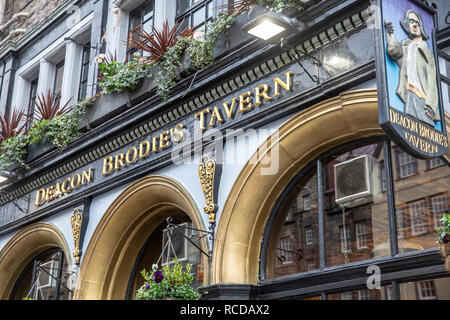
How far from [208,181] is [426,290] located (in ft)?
11.8

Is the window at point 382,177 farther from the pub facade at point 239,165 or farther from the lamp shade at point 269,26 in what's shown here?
the lamp shade at point 269,26

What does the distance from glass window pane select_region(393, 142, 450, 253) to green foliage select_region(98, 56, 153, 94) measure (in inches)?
201

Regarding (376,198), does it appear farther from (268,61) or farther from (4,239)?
(4,239)

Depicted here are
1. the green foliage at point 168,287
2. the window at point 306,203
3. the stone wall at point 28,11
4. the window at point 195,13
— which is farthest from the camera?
the stone wall at point 28,11

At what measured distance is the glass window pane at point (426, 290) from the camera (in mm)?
6551

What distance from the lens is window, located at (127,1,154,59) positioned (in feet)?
41.3

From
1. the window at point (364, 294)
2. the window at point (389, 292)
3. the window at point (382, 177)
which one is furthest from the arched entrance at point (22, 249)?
the window at point (389, 292)

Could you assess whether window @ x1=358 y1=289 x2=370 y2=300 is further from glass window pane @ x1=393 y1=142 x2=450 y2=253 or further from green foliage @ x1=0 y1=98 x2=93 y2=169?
green foliage @ x1=0 y1=98 x2=93 y2=169

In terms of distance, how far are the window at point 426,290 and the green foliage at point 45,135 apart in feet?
23.9

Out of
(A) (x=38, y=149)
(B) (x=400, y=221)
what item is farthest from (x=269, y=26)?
(A) (x=38, y=149)

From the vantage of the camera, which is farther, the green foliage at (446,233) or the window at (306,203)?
the window at (306,203)

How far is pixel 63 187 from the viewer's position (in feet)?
41.2

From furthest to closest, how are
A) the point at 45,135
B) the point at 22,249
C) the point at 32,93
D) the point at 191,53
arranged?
the point at 32,93, the point at 22,249, the point at 45,135, the point at 191,53

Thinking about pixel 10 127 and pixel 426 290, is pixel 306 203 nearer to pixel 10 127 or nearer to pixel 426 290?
pixel 426 290
